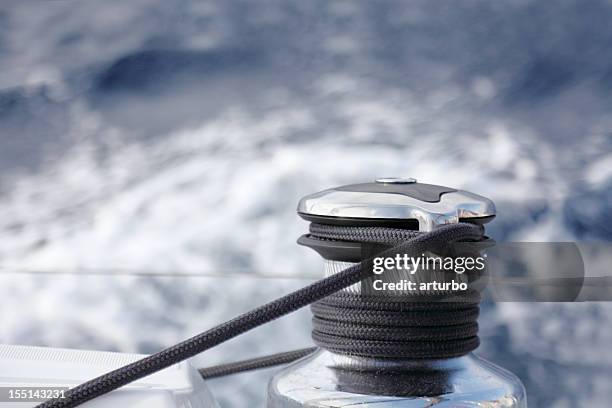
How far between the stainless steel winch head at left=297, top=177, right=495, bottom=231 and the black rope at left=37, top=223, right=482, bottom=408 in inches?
0.5

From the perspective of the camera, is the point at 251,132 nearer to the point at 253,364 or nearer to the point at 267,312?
the point at 253,364

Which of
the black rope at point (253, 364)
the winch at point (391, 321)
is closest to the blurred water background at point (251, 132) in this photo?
the black rope at point (253, 364)

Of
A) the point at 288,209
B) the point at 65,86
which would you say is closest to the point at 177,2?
the point at 65,86

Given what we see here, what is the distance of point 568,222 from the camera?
1.04 meters

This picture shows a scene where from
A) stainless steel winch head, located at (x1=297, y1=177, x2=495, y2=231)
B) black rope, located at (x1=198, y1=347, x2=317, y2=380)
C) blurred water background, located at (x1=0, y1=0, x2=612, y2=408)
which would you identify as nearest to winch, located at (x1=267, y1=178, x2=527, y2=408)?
stainless steel winch head, located at (x1=297, y1=177, x2=495, y2=231)

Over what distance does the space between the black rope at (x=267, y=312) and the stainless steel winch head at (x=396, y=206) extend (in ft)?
0.05

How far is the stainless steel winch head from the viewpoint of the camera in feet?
1.47

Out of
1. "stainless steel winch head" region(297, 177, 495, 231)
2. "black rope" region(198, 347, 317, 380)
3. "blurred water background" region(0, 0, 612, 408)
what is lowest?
"black rope" region(198, 347, 317, 380)

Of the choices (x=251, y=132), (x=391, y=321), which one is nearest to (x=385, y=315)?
(x=391, y=321)

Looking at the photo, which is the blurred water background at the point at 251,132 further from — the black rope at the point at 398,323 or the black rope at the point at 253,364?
the black rope at the point at 398,323

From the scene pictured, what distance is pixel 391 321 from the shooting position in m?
0.47

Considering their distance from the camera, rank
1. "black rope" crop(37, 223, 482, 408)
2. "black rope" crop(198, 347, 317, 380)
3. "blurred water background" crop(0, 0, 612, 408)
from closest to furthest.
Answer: "black rope" crop(37, 223, 482, 408) < "black rope" crop(198, 347, 317, 380) < "blurred water background" crop(0, 0, 612, 408)

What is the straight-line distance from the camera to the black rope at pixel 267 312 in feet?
1.41

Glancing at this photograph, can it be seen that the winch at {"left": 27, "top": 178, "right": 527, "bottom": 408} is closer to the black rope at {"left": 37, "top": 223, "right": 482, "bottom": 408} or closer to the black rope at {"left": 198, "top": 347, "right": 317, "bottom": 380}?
the black rope at {"left": 37, "top": 223, "right": 482, "bottom": 408}
